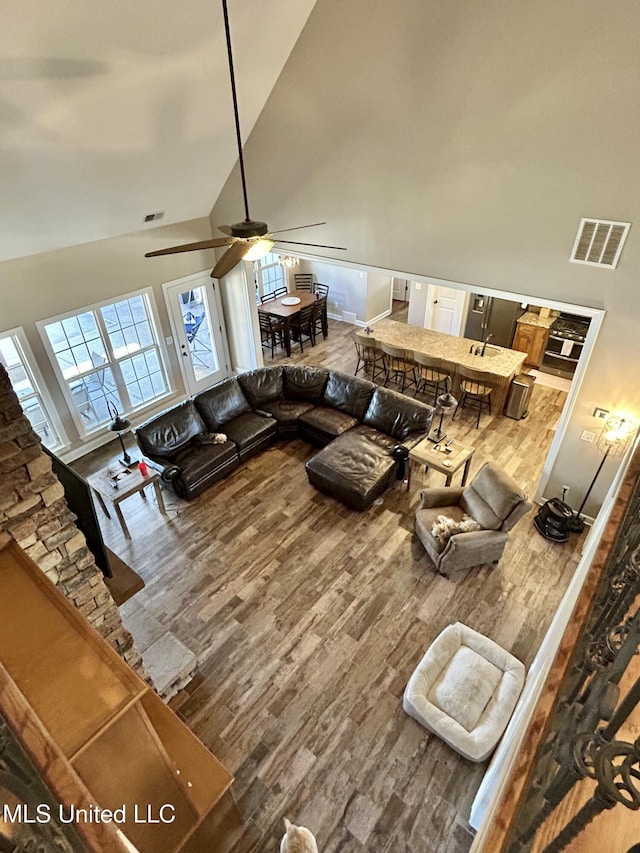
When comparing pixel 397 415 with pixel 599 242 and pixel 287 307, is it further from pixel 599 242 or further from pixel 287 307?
pixel 287 307

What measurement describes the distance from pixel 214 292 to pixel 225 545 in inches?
183

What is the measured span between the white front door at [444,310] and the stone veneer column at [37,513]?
8.36 meters

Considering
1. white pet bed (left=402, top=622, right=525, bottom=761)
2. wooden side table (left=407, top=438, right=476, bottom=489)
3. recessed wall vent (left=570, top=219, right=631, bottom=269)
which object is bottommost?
white pet bed (left=402, top=622, right=525, bottom=761)

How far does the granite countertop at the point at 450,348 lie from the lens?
7418 millimetres

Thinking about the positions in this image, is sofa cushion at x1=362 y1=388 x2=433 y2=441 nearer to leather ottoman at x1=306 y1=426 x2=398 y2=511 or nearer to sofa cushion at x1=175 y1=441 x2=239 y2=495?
leather ottoman at x1=306 y1=426 x2=398 y2=511

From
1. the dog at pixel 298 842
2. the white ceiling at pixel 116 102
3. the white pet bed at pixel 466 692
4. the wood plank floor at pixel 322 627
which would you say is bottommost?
the wood plank floor at pixel 322 627

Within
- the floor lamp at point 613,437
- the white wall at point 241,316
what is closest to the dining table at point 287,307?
the white wall at point 241,316

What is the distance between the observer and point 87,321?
21.4 feet

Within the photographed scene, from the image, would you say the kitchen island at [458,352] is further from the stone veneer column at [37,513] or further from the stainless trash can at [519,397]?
the stone veneer column at [37,513]

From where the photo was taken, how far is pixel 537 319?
8.54 m

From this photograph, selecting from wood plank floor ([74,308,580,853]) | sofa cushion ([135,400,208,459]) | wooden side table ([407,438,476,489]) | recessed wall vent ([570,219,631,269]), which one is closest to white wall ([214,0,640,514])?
recessed wall vent ([570,219,631,269])

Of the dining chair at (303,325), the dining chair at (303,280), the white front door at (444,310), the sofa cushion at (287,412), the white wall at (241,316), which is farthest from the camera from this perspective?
the dining chair at (303,280)

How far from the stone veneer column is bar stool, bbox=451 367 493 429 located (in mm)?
6177

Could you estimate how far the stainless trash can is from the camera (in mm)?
7270
